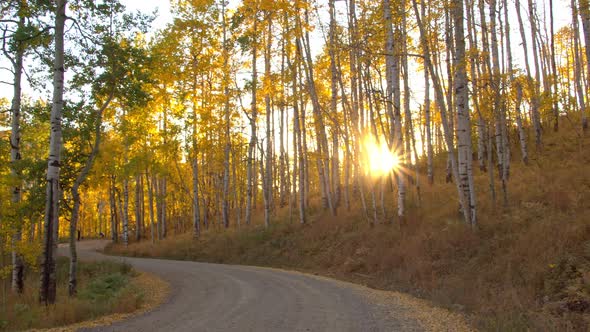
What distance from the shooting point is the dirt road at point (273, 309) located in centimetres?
707

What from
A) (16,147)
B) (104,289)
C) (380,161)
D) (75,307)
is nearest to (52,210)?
(104,289)

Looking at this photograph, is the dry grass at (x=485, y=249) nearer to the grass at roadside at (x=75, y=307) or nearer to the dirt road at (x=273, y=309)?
the dirt road at (x=273, y=309)

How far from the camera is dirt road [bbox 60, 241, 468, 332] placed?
7.07 m

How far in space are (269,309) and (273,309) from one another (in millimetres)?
85

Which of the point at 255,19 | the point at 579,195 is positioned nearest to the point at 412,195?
the point at 579,195

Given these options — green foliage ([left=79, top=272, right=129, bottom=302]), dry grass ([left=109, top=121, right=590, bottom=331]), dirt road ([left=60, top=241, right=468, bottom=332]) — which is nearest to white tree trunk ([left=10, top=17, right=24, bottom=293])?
green foliage ([left=79, top=272, right=129, bottom=302])

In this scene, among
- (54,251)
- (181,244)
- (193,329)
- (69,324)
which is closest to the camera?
(193,329)

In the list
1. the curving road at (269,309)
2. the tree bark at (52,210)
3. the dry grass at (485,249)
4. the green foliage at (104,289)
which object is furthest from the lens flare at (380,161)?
the tree bark at (52,210)

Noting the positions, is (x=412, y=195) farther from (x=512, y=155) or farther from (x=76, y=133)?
(x=76, y=133)

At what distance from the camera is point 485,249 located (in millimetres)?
10914

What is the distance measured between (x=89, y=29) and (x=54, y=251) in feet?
23.5

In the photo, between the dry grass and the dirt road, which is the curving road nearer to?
the dirt road

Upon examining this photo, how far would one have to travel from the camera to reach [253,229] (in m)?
23.1

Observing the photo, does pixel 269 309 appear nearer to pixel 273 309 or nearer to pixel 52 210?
pixel 273 309
